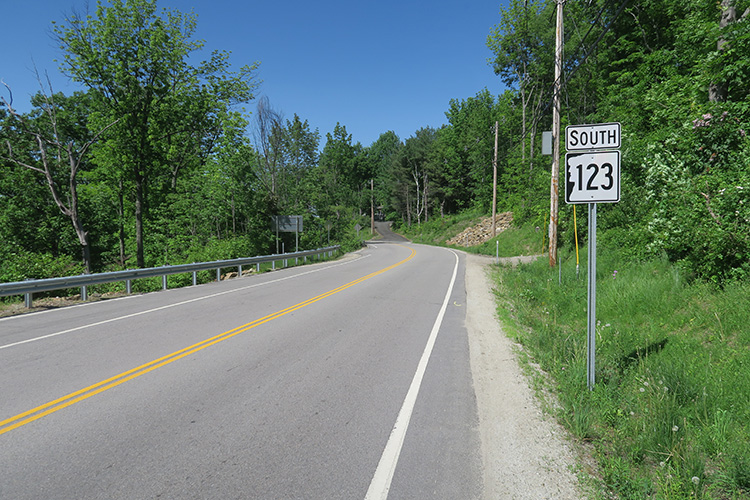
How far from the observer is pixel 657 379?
492 cm

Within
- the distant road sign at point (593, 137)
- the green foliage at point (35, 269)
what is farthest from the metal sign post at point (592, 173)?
the green foliage at point (35, 269)

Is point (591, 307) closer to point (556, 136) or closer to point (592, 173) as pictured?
point (592, 173)

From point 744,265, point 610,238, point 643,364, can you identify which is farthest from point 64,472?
point 610,238

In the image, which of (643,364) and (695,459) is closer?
(695,459)

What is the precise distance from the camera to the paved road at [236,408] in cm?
311

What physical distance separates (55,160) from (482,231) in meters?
38.6

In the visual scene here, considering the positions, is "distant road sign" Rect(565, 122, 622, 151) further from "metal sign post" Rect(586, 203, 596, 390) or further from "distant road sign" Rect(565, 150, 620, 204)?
"metal sign post" Rect(586, 203, 596, 390)

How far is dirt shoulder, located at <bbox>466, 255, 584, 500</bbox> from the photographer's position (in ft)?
10.0

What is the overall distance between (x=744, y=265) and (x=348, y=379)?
7.02 meters

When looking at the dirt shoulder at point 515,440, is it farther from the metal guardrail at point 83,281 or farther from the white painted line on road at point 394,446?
the metal guardrail at point 83,281

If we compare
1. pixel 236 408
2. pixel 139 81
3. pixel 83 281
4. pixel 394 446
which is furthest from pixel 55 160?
pixel 394 446

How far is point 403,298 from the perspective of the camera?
1159cm

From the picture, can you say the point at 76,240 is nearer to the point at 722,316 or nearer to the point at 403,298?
the point at 403,298

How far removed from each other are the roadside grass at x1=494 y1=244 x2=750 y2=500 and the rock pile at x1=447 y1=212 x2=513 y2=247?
100 ft
